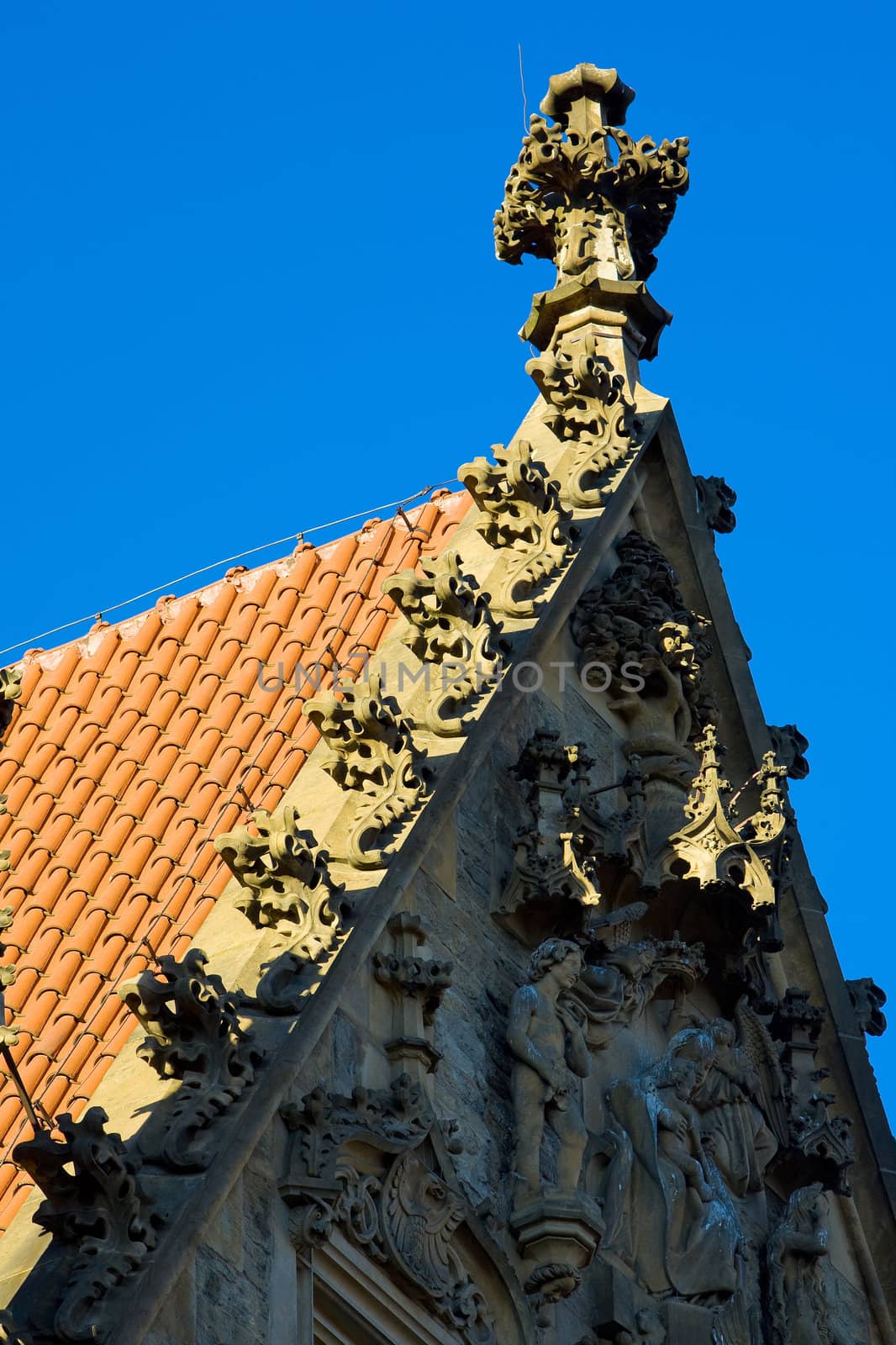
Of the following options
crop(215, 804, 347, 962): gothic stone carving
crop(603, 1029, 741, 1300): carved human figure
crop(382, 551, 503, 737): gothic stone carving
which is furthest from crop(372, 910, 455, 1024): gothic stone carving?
crop(382, 551, 503, 737): gothic stone carving

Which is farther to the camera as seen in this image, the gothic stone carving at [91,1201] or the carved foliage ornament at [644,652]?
the carved foliage ornament at [644,652]

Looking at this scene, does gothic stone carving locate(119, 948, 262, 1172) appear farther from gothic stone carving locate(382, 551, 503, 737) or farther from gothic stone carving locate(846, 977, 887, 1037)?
gothic stone carving locate(846, 977, 887, 1037)

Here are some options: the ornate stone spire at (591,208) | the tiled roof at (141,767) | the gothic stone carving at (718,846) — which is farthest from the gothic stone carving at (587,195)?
the gothic stone carving at (718,846)

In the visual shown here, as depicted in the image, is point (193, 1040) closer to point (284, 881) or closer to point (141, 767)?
point (284, 881)

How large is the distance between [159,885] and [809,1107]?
348 cm

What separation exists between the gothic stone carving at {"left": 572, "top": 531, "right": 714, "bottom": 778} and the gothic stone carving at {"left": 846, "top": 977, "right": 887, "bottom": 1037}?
6.35 ft

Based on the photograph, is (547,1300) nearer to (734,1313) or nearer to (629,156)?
(734,1313)

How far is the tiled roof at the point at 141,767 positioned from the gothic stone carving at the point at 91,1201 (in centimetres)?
139

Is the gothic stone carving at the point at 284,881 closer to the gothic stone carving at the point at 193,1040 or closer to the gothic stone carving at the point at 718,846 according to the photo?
the gothic stone carving at the point at 193,1040

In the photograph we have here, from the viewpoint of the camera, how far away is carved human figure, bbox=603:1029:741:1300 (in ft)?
43.3

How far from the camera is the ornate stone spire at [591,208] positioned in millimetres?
17359

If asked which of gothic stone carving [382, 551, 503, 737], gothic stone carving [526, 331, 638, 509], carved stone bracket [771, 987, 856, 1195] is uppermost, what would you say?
gothic stone carving [526, 331, 638, 509]

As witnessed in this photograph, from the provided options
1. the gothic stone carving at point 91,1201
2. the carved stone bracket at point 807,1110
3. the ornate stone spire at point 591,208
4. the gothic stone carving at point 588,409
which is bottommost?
the gothic stone carving at point 91,1201

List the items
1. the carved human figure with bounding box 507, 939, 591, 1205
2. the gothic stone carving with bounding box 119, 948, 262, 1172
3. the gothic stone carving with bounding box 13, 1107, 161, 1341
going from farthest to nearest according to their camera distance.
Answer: the carved human figure with bounding box 507, 939, 591, 1205
the gothic stone carving with bounding box 119, 948, 262, 1172
the gothic stone carving with bounding box 13, 1107, 161, 1341
